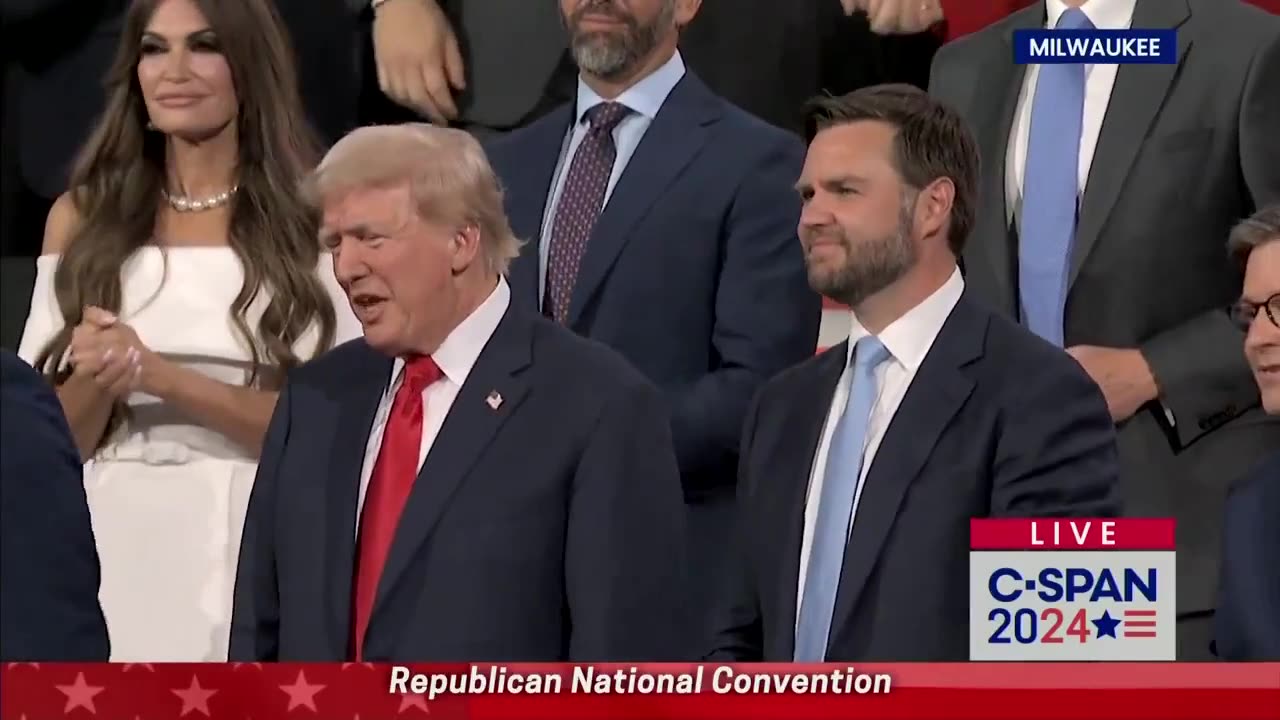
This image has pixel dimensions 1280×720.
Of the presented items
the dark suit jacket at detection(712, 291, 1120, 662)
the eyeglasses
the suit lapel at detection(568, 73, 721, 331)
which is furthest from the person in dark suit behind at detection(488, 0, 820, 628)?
the eyeglasses

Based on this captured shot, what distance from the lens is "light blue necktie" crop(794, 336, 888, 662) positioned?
7.07 feet

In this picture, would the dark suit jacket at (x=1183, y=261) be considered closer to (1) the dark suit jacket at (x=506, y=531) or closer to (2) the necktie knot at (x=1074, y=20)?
(2) the necktie knot at (x=1074, y=20)

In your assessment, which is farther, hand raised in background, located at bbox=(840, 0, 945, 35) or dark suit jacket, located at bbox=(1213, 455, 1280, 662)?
hand raised in background, located at bbox=(840, 0, 945, 35)

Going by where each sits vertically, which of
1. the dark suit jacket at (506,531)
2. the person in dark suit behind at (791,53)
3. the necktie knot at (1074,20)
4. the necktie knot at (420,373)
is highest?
the necktie knot at (1074,20)

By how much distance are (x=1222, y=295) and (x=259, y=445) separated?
3.34ft

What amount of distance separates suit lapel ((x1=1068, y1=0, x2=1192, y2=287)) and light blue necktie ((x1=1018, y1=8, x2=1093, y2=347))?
0.02 meters

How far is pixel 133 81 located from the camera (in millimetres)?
2484

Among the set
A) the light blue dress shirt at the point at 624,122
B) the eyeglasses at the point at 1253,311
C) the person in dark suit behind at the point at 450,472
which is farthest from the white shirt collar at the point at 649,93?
the eyeglasses at the point at 1253,311

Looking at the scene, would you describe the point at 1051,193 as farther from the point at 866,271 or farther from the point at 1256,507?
the point at 1256,507

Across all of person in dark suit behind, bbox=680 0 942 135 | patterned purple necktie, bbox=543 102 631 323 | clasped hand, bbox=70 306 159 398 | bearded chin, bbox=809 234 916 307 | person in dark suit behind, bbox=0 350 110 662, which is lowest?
person in dark suit behind, bbox=0 350 110 662

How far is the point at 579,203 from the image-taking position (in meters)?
2.36

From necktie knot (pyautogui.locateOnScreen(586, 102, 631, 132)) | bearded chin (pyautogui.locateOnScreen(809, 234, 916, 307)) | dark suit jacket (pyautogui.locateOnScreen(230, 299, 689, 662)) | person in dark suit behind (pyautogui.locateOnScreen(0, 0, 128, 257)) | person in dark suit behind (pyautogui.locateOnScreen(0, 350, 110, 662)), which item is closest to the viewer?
person in dark suit behind (pyautogui.locateOnScreen(0, 350, 110, 662))

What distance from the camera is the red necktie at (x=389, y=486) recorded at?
211 centimetres

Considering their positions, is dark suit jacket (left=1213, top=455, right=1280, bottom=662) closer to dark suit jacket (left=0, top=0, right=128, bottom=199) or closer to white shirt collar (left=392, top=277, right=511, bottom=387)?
white shirt collar (left=392, top=277, right=511, bottom=387)
